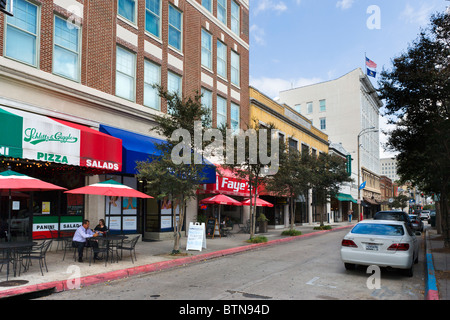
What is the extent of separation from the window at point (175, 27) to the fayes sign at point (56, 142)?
8.29m

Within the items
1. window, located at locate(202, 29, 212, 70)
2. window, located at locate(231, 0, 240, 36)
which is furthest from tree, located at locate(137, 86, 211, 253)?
window, located at locate(231, 0, 240, 36)

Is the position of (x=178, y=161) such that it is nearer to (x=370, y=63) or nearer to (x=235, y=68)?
(x=235, y=68)

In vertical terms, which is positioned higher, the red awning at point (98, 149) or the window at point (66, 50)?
the window at point (66, 50)

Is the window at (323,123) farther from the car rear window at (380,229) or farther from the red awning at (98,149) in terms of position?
the car rear window at (380,229)

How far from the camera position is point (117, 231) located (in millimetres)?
16312

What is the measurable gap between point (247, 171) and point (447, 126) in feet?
29.5

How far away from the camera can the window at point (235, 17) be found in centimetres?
2612

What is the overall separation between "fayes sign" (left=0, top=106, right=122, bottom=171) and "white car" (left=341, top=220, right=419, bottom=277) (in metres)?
8.99

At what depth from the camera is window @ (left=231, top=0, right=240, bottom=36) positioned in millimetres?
26125

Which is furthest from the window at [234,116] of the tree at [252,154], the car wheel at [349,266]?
the car wheel at [349,266]

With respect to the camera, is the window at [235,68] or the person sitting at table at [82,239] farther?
the window at [235,68]
